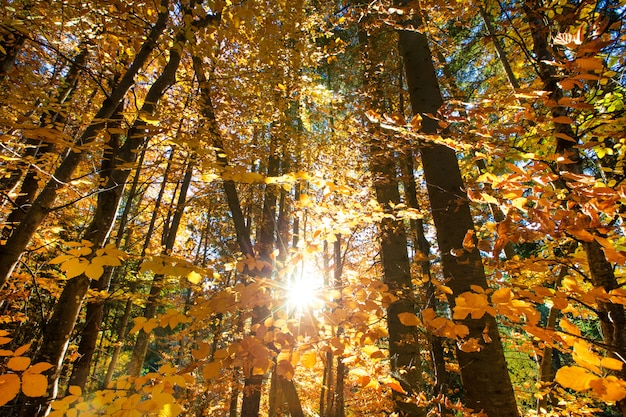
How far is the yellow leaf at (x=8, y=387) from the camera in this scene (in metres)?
1.18

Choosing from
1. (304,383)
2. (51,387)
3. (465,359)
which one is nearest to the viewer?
(465,359)

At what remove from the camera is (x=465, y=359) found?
239cm

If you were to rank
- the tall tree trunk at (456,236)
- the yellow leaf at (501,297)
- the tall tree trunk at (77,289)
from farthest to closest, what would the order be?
1. the tall tree trunk at (77,289)
2. the tall tree trunk at (456,236)
3. the yellow leaf at (501,297)

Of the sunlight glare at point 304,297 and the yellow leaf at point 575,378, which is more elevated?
the sunlight glare at point 304,297

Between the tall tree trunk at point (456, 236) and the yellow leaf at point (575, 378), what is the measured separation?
2.17ft

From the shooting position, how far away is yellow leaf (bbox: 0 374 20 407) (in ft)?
3.87

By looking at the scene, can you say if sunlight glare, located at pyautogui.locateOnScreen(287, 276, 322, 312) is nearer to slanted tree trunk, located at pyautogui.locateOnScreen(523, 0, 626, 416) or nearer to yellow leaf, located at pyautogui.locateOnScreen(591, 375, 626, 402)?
yellow leaf, located at pyautogui.locateOnScreen(591, 375, 626, 402)

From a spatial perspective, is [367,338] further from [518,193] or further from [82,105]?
[82,105]

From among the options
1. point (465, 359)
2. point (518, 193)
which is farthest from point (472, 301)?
point (465, 359)

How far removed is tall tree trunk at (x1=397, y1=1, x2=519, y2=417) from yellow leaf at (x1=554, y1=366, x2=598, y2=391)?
66cm

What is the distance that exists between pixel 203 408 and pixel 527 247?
1402cm

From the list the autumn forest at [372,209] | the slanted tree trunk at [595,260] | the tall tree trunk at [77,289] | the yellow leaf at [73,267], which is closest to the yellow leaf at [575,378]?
the autumn forest at [372,209]

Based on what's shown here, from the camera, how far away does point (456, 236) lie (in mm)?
2648

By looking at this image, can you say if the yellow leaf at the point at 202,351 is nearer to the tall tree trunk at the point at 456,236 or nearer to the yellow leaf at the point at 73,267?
the yellow leaf at the point at 73,267
